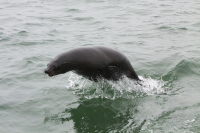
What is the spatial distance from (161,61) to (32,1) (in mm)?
11732

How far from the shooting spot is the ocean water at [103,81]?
536 centimetres

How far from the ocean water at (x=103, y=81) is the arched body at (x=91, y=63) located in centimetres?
35

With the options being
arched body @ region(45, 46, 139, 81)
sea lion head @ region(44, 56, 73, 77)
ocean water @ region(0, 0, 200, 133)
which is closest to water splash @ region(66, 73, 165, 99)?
ocean water @ region(0, 0, 200, 133)

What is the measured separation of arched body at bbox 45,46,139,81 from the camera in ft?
16.6

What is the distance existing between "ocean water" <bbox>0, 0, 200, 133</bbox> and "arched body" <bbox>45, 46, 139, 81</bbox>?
0.35 m

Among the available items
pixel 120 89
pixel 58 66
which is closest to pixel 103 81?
pixel 120 89

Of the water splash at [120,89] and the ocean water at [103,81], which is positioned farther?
the water splash at [120,89]

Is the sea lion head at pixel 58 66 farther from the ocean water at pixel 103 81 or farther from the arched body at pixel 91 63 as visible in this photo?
the ocean water at pixel 103 81

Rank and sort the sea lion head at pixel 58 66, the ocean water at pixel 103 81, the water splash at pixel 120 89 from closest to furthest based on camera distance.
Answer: the sea lion head at pixel 58 66 → the ocean water at pixel 103 81 → the water splash at pixel 120 89

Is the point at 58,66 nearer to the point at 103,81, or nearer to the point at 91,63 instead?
the point at 91,63

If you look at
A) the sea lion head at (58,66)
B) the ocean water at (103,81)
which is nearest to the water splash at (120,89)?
the ocean water at (103,81)

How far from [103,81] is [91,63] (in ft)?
2.23

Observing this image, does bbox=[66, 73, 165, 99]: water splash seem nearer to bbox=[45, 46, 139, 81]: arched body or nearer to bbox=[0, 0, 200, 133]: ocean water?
bbox=[0, 0, 200, 133]: ocean water

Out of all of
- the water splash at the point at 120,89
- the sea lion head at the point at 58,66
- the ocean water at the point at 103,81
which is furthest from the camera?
the water splash at the point at 120,89
